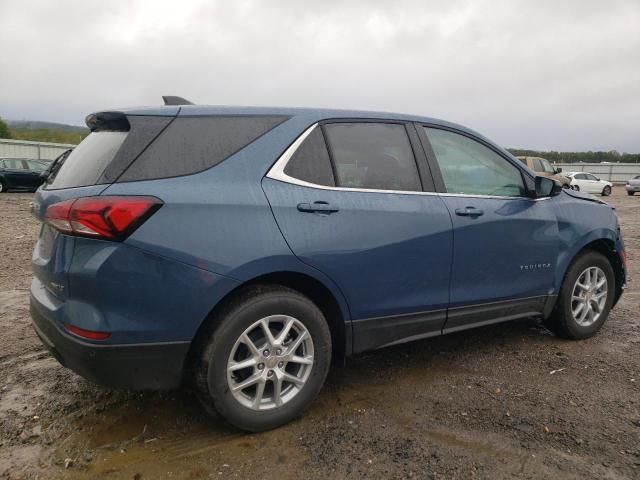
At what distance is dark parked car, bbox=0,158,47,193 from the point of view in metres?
21.6

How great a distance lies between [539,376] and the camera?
3510mm

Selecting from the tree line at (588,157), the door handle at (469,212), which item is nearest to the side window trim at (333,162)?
the door handle at (469,212)

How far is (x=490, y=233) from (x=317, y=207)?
1.35 metres

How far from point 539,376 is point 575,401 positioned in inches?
15.3

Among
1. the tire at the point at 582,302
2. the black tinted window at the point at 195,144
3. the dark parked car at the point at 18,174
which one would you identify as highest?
the black tinted window at the point at 195,144

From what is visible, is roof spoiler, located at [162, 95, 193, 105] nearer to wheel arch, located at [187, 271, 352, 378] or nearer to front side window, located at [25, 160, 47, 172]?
wheel arch, located at [187, 271, 352, 378]

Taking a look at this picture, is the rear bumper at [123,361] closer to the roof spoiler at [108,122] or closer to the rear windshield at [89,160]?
the rear windshield at [89,160]

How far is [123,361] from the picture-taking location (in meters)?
2.36

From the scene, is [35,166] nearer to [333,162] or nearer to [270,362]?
[333,162]

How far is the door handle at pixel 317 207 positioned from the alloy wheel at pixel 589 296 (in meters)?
2.40

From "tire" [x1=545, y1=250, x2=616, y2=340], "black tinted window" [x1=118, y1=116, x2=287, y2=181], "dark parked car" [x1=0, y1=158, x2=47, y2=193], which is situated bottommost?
"dark parked car" [x1=0, y1=158, x2=47, y2=193]

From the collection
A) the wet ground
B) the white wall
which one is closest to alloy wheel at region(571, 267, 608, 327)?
the wet ground

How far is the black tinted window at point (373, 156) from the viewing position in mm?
3010

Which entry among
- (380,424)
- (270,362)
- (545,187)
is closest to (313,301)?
(270,362)
